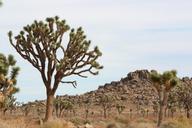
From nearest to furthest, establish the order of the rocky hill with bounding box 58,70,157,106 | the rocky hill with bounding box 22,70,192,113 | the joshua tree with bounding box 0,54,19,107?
the joshua tree with bounding box 0,54,19,107
the rocky hill with bounding box 22,70,192,113
the rocky hill with bounding box 58,70,157,106

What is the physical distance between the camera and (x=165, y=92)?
34.5 m

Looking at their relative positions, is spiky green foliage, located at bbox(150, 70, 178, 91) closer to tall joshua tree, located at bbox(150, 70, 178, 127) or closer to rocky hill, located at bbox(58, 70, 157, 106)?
tall joshua tree, located at bbox(150, 70, 178, 127)

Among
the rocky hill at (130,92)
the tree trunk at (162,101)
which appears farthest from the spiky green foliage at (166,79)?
the rocky hill at (130,92)

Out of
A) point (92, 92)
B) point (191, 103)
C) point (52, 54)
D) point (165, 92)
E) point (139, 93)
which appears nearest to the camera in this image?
point (52, 54)

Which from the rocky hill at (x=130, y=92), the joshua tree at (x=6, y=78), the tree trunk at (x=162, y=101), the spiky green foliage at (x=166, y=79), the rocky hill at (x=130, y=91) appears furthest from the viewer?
the rocky hill at (x=130, y=91)

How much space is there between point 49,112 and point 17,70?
487 centimetres

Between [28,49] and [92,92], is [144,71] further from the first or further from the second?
[28,49]

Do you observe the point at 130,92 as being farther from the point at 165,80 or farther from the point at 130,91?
the point at 165,80

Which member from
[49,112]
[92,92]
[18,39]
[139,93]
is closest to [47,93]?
[49,112]

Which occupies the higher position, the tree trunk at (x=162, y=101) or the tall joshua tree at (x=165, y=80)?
the tall joshua tree at (x=165, y=80)

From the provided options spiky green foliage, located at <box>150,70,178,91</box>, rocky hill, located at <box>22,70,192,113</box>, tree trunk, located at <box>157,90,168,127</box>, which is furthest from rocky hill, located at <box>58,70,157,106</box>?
spiky green foliage, located at <box>150,70,178,91</box>

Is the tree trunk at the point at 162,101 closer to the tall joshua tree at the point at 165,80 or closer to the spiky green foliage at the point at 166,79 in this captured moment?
the tall joshua tree at the point at 165,80

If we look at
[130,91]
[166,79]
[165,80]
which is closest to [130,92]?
[130,91]

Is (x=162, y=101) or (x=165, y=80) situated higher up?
(x=165, y=80)
